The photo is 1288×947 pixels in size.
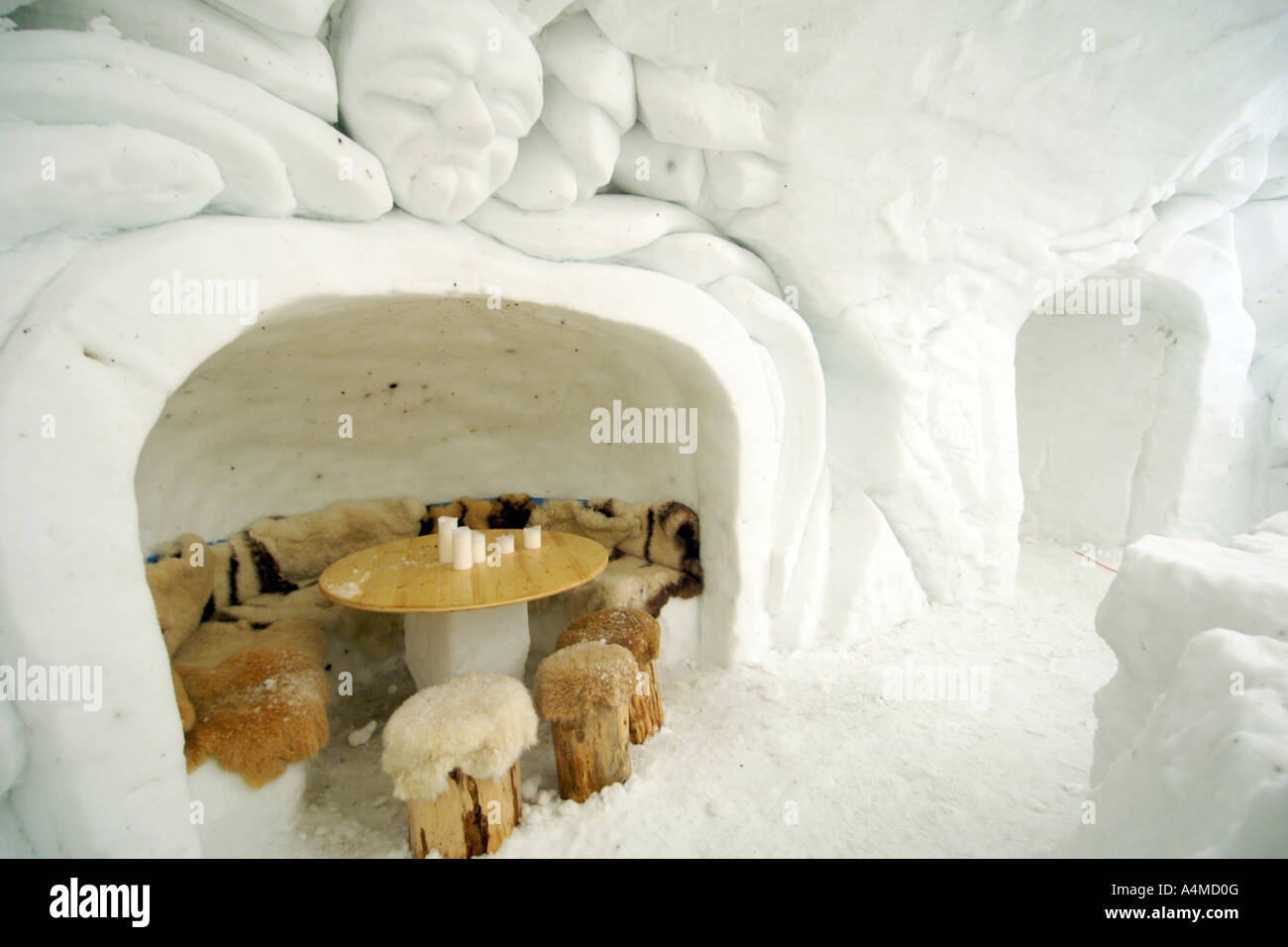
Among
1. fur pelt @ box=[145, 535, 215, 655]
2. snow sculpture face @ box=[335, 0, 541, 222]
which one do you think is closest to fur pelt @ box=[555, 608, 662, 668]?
fur pelt @ box=[145, 535, 215, 655]

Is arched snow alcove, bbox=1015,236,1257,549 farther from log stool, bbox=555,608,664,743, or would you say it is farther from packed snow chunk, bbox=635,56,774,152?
log stool, bbox=555,608,664,743

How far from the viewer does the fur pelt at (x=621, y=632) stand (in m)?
2.71

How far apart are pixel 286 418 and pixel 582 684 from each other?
7.37ft

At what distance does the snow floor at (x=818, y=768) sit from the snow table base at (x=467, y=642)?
0.41m

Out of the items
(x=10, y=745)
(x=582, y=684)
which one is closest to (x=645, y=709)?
(x=582, y=684)

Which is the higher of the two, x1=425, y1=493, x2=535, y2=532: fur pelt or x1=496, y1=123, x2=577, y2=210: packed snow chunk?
x1=496, y1=123, x2=577, y2=210: packed snow chunk

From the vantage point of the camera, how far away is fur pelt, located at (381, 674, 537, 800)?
1.92 meters

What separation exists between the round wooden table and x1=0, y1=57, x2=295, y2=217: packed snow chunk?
1.44 meters

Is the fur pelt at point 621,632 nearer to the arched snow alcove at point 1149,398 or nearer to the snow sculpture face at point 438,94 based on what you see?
the snow sculpture face at point 438,94

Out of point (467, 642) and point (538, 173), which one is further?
point (467, 642)

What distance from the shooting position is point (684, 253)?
3.04 m

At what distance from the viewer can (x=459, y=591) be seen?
95.7 inches

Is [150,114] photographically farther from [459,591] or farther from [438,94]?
[459,591]

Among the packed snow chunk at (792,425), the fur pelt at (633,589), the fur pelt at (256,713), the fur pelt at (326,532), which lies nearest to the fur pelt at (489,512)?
the fur pelt at (326,532)
